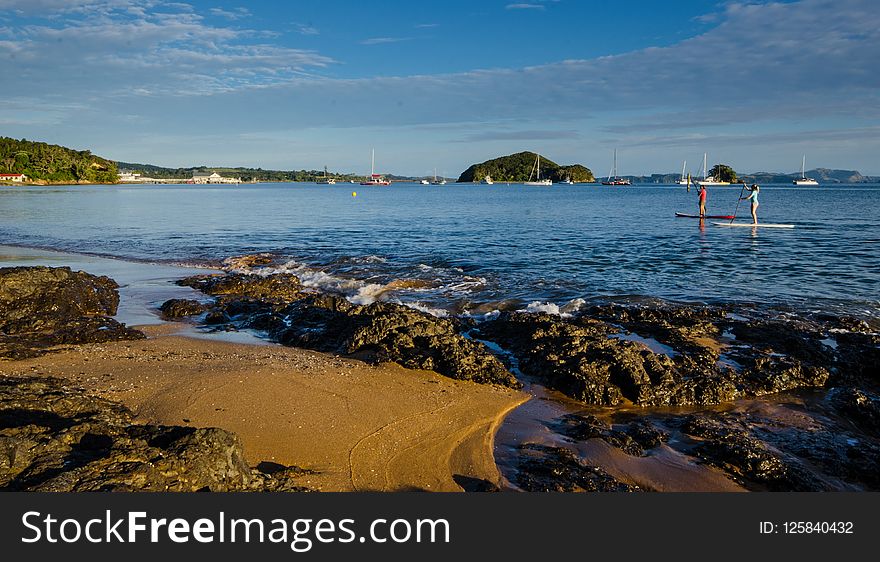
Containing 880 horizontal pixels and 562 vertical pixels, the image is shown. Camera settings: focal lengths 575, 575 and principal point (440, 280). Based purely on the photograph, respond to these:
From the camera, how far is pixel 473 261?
2123 cm

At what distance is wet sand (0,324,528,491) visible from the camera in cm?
543

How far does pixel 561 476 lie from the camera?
5387mm

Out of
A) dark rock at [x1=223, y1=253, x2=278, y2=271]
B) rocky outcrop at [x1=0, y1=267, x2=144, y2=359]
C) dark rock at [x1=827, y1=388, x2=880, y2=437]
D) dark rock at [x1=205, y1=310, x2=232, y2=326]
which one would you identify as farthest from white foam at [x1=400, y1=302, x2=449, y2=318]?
dark rock at [x1=223, y1=253, x2=278, y2=271]

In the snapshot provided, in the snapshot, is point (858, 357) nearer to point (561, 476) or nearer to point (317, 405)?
point (561, 476)

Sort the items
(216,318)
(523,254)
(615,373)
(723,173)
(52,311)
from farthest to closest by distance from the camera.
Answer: (723,173) → (523,254) → (216,318) → (52,311) → (615,373)

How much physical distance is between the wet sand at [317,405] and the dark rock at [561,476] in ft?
1.02

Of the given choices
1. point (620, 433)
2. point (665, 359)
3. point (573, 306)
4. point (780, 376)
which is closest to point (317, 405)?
point (620, 433)

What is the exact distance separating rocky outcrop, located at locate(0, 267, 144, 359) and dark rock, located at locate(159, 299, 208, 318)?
3.39ft

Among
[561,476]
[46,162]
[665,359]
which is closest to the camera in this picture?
[561,476]

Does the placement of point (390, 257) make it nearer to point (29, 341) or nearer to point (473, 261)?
point (473, 261)

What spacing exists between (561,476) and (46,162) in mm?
154896

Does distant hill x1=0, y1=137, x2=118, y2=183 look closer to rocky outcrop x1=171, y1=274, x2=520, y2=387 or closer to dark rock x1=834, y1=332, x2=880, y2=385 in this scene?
rocky outcrop x1=171, y1=274, x2=520, y2=387

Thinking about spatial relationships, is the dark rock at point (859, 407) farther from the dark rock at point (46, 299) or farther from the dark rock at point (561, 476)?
the dark rock at point (46, 299)

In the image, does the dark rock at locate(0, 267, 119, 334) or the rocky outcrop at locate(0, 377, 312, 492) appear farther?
the dark rock at locate(0, 267, 119, 334)
